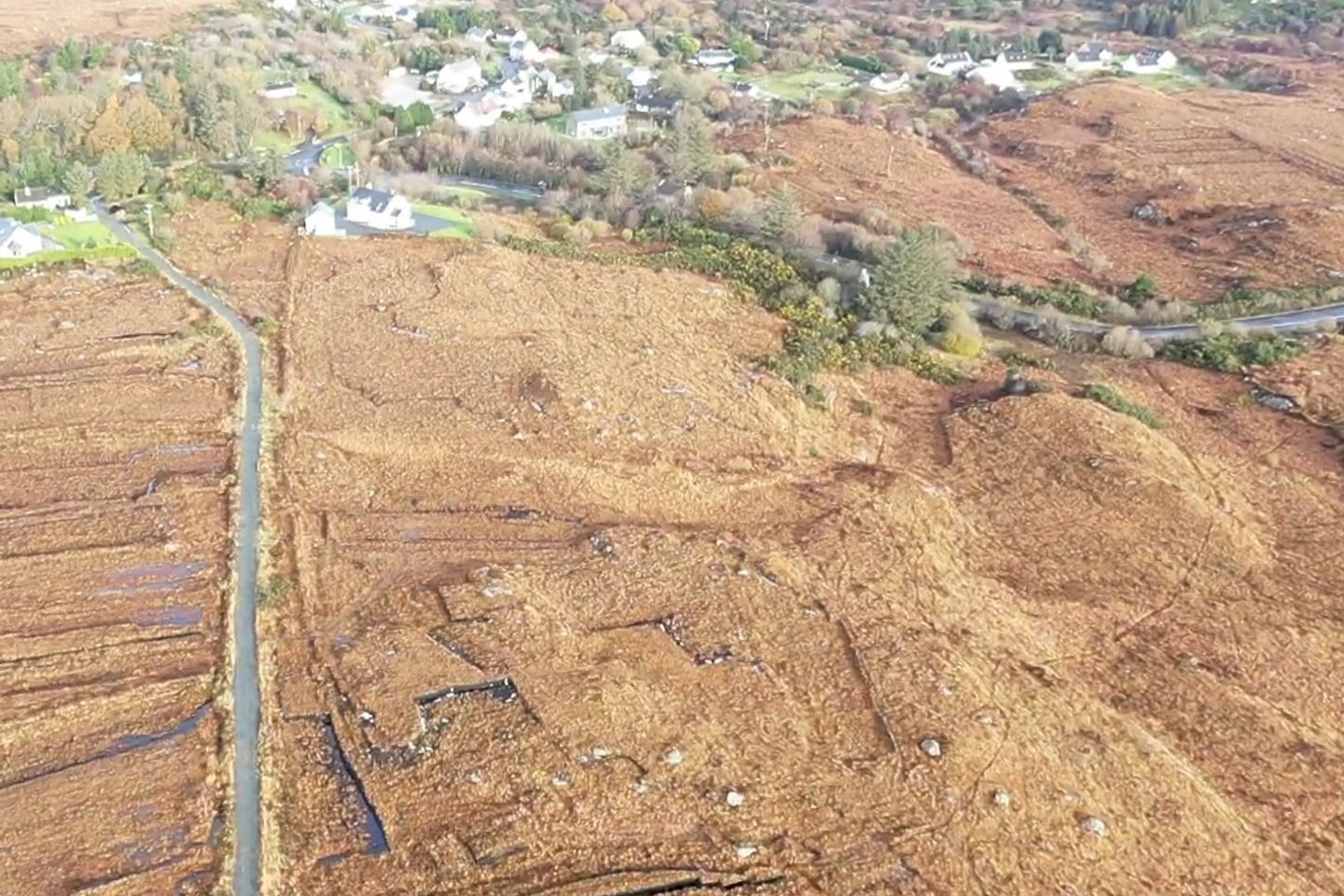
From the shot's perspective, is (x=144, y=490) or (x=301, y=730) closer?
(x=301, y=730)

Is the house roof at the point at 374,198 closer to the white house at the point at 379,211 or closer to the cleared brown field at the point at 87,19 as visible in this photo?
the white house at the point at 379,211

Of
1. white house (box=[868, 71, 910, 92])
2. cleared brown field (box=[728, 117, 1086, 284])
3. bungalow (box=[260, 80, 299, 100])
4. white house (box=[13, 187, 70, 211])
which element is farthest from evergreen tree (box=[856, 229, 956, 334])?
white house (box=[868, 71, 910, 92])

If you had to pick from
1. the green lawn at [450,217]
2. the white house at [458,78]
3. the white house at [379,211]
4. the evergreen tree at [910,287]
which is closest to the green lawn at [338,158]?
the green lawn at [450,217]

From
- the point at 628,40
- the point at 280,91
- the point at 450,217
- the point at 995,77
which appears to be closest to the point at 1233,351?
the point at 450,217

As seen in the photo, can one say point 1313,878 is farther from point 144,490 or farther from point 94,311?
point 94,311

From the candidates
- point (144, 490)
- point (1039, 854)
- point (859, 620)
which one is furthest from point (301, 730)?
point (1039, 854)

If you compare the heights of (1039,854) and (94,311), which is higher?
(94,311)

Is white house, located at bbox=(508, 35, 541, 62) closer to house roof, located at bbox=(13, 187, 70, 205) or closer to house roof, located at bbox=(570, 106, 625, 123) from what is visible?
house roof, located at bbox=(570, 106, 625, 123)

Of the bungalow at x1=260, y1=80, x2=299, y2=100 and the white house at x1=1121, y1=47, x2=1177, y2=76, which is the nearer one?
the bungalow at x1=260, y1=80, x2=299, y2=100
